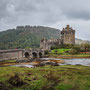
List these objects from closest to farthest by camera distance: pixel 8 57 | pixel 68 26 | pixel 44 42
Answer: pixel 8 57 < pixel 44 42 < pixel 68 26

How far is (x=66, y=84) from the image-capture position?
1436cm

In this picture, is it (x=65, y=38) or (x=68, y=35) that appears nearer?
(x=65, y=38)

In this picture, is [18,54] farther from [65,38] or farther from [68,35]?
[68,35]

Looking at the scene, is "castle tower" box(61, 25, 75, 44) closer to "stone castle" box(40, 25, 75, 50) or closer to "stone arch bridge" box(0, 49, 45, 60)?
"stone castle" box(40, 25, 75, 50)

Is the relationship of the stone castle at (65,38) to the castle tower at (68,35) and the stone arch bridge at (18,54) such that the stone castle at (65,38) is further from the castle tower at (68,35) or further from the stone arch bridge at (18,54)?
the stone arch bridge at (18,54)

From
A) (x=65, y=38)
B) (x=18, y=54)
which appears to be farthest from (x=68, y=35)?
(x=18, y=54)

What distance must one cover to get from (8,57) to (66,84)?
63.0m

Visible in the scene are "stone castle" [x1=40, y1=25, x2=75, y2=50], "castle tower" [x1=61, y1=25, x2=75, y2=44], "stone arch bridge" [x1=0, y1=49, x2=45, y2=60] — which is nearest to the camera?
"stone arch bridge" [x1=0, y1=49, x2=45, y2=60]

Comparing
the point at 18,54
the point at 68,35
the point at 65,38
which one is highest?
the point at 68,35

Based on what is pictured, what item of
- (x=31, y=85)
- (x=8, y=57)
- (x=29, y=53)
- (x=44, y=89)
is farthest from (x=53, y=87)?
(x=29, y=53)

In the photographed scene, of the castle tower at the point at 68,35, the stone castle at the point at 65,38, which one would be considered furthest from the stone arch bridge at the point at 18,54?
the castle tower at the point at 68,35

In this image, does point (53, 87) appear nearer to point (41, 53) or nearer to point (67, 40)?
point (41, 53)

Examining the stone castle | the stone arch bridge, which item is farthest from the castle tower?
the stone arch bridge

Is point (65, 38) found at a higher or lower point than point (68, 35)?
lower
